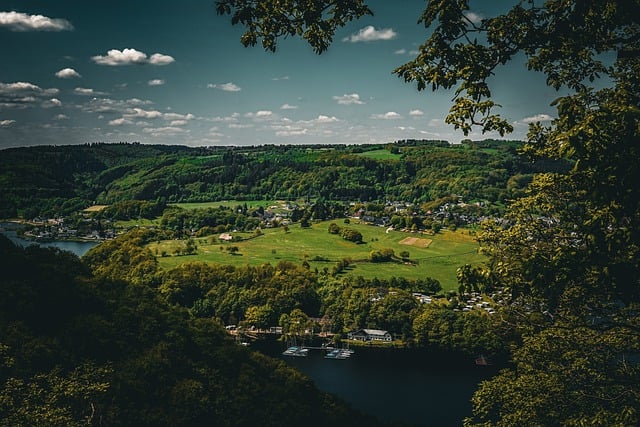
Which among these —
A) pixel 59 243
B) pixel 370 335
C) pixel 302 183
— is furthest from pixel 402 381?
pixel 302 183

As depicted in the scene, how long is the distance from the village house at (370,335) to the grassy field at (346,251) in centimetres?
1838

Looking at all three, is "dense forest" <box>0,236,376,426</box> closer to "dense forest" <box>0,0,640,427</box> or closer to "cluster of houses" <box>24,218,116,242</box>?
"dense forest" <box>0,0,640,427</box>

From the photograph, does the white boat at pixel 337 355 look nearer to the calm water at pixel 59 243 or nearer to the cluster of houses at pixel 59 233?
the calm water at pixel 59 243

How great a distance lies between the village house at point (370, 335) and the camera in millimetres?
56156

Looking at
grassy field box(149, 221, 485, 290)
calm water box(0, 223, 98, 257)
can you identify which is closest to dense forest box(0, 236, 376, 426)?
grassy field box(149, 221, 485, 290)

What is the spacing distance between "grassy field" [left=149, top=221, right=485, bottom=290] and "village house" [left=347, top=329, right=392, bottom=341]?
18376 mm

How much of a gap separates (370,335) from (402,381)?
1453cm

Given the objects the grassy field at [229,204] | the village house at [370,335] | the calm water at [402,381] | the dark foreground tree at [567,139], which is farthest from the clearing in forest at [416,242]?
the dark foreground tree at [567,139]

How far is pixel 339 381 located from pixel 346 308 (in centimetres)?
1933

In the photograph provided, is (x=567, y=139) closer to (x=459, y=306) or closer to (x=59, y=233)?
(x=459, y=306)

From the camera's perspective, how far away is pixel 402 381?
42.1 meters

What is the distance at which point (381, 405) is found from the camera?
37375 millimetres

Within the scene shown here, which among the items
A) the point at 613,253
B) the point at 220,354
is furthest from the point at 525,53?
the point at 220,354

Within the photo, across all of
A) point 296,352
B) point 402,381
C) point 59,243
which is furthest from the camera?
point 59,243
